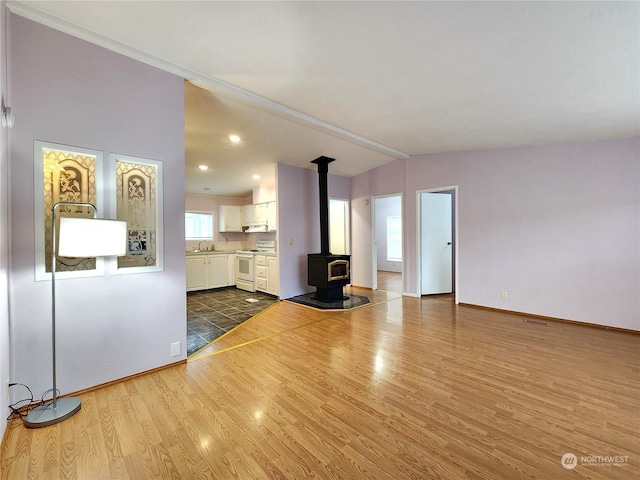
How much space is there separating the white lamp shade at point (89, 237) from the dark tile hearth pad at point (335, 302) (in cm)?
322

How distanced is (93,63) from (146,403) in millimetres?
2639

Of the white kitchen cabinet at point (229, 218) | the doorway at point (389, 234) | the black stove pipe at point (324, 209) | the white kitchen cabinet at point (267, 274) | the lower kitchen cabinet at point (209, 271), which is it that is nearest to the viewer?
the black stove pipe at point (324, 209)

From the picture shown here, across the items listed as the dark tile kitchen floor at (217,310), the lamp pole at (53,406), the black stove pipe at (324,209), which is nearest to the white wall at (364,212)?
the black stove pipe at (324,209)

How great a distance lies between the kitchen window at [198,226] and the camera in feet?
22.0

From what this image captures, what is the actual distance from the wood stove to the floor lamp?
3.32 m

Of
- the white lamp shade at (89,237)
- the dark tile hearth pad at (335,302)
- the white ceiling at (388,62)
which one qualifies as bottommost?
the dark tile hearth pad at (335,302)

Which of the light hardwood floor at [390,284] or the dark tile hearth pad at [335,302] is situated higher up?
the light hardwood floor at [390,284]

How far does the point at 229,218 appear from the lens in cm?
689

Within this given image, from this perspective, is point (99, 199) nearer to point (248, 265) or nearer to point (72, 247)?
point (72, 247)

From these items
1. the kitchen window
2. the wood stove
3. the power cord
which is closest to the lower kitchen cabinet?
the kitchen window

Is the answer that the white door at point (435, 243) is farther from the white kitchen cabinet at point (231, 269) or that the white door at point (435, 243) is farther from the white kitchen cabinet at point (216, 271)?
the white kitchen cabinet at point (216, 271)

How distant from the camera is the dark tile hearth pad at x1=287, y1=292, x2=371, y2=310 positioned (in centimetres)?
461

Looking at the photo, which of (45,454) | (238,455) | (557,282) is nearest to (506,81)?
(557,282)

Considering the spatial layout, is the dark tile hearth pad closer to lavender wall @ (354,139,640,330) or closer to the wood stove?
the wood stove
